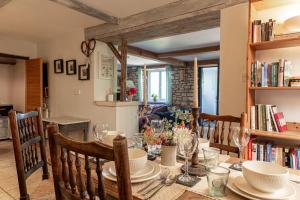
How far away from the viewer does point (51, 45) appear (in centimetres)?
450

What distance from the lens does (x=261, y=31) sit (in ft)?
6.29

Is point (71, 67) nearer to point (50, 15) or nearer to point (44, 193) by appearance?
point (50, 15)

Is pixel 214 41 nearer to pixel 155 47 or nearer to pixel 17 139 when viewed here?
pixel 155 47

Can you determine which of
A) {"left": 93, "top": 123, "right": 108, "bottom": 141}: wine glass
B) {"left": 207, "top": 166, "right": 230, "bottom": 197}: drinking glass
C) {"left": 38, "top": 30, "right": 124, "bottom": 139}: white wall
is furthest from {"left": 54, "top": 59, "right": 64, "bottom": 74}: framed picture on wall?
{"left": 207, "top": 166, "right": 230, "bottom": 197}: drinking glass

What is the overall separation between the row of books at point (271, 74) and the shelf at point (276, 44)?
16 cm

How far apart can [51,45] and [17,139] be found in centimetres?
367

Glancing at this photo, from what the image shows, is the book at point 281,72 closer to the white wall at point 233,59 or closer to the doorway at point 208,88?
the white wall at point 233,59

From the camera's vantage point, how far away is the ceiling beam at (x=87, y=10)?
8.48 ft

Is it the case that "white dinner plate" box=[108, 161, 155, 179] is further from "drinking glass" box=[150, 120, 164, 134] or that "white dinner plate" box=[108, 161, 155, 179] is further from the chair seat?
the chair seat

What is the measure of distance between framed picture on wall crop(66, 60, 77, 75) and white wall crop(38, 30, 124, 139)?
79 mm

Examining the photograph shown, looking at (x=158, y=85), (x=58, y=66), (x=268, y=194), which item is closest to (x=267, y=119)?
(x=268, y=194)

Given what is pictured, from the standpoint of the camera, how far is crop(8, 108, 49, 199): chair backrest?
1.33m

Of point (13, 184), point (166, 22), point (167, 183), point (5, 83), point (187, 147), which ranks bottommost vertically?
point (13, 184)

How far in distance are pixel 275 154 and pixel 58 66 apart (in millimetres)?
3998
